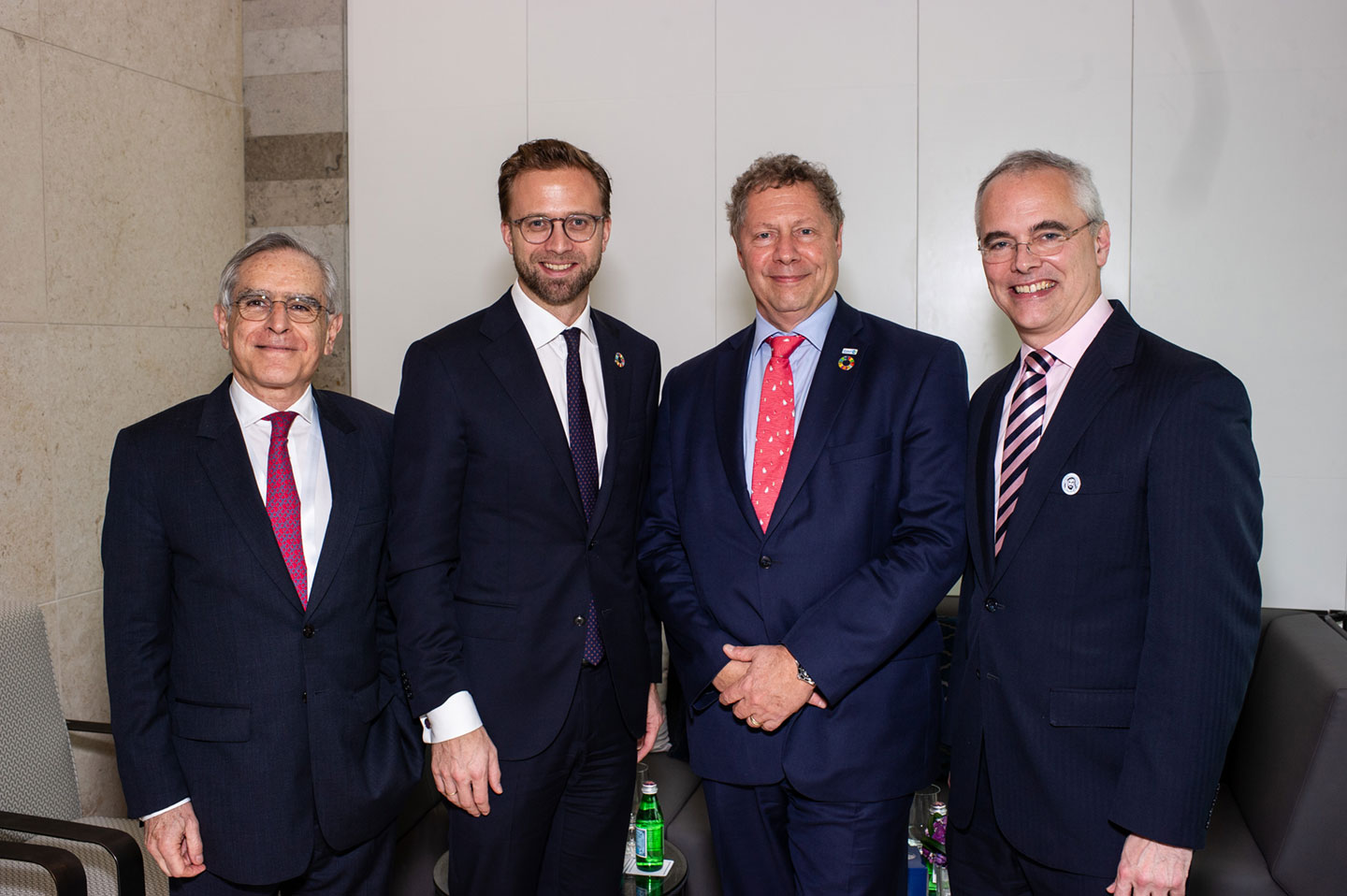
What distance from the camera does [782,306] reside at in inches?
88.4

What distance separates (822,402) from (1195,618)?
2.68 ft

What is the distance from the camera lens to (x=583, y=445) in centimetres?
226

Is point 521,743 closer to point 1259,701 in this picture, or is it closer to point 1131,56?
point 1259,701

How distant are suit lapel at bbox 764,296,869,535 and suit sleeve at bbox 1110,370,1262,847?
652 mm

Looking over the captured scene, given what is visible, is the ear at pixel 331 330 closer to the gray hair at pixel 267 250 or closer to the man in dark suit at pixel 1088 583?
the gray hair at pixel 267 250

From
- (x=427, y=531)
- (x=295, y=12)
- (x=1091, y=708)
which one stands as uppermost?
(x=295, y=12)

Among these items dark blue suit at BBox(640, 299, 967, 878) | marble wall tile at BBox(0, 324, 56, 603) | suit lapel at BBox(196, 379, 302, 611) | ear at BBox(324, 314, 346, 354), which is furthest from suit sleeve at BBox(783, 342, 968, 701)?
marble wall tile at BBox(0, 324, 56, 603)

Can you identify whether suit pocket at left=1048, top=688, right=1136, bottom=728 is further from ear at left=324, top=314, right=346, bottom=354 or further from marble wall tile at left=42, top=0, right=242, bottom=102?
marble wall tile at left=42, top=0, right=242, bottom=102

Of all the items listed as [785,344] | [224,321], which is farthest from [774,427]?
[224,321]

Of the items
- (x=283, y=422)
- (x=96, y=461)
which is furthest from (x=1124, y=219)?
(x=96, y=461)

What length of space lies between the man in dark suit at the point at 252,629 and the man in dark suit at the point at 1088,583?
1.23m

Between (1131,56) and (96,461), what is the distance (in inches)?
153

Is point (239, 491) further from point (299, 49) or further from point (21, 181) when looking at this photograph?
point (299, 49)

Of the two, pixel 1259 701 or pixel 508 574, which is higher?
pixel 508 574
